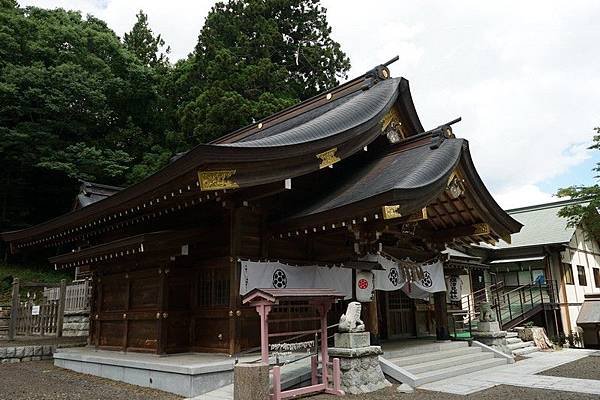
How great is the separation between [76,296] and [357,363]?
1187cm

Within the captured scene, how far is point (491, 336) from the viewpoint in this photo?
11.7 metres

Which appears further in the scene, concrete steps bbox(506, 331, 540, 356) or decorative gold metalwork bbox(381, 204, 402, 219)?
concrete steps bbox(506, 331, 540, 356)

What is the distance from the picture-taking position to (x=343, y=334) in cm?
755

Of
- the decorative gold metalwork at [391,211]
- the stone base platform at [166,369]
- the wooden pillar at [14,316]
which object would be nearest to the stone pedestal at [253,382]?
the stone base platform at [166,369]

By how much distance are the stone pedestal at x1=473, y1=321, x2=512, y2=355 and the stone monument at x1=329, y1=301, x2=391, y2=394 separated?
5.11 metres

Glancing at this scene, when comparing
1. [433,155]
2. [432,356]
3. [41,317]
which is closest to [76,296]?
[41,317]

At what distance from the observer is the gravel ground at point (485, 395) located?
22.8 ft

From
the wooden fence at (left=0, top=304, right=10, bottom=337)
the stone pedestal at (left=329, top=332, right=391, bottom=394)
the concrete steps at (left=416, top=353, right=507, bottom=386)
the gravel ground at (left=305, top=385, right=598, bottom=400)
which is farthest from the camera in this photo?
the wooden fence at (left=0, top=304, right=10, bottom=337)

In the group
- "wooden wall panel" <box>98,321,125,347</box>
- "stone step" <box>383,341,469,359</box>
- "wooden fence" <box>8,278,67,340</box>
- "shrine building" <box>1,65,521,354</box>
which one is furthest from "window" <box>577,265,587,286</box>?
"wooden fence" <box>8,278,67,340</box>

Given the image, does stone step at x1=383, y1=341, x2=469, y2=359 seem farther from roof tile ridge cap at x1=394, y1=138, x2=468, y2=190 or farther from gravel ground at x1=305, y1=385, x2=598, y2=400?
roof tile ridge cap at x1=394, y1=138, x2=468, y2=190

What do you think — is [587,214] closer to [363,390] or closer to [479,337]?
[479,337]

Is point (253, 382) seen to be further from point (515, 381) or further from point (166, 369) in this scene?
point (515, 381)

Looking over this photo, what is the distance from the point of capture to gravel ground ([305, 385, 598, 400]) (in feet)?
22.8

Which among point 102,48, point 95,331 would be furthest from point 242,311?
point 102,48
